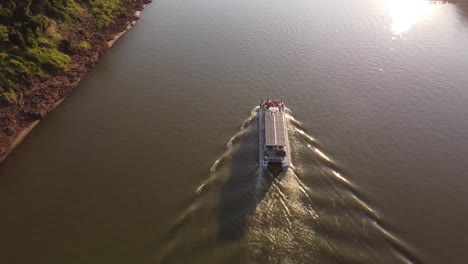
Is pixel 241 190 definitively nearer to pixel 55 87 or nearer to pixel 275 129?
pixel 275 129

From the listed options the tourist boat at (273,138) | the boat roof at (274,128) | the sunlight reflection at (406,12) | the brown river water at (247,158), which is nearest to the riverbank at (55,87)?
the brown river water at (247,158)

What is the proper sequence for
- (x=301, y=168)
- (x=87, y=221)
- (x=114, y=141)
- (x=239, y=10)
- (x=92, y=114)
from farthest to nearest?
(x=239, y=10) → (x=92, y=114) → (x=114, y=141) → (x=301, y=168) → (x=87, y=221)

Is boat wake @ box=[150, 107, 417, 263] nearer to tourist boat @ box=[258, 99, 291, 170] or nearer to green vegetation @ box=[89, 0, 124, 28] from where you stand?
tourist boat @ box=[258, 99, 291, 170]

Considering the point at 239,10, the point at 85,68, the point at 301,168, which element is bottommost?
the point at 301,168

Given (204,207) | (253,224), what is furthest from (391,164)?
(204,207)

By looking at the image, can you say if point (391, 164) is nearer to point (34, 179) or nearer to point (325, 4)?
point (34, 179)

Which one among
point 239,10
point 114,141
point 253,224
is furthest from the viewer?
point 239,10

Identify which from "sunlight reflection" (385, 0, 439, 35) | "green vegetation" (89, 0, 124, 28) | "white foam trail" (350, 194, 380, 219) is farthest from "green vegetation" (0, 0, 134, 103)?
"sunlight reflection" (385, 0, 439, 35)
